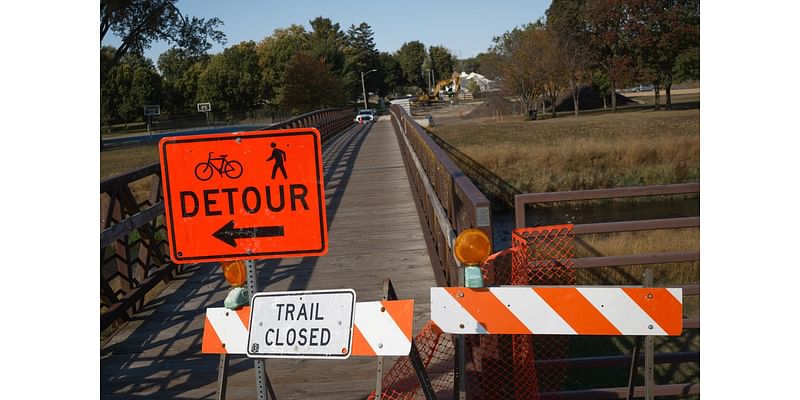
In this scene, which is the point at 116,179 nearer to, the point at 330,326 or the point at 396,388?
the point at 396,388

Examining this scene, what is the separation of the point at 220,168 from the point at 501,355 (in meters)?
2.34

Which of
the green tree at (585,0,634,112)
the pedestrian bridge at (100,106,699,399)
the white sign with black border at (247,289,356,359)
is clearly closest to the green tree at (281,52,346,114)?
the green tree at (585,0,634,112)

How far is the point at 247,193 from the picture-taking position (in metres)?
3.45

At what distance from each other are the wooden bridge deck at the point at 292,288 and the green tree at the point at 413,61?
13343cm

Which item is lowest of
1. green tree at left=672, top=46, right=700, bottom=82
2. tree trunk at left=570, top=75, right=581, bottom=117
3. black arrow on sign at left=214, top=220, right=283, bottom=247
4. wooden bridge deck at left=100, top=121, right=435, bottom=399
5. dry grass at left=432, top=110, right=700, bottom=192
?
dry grass at left=432, top=110, right=700, bottom=192

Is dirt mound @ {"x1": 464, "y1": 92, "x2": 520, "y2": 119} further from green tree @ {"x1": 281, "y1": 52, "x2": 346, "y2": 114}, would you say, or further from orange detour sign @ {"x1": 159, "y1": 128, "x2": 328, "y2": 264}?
orange detour sign @ {"x1": 159, "y1": 128, "x2": 328, "y2": 264}

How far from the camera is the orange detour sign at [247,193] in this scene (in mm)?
3438

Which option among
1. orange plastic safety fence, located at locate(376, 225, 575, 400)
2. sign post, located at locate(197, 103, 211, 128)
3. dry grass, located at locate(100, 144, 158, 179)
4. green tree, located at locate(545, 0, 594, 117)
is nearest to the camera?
orange plastic safety fence, located at locate(376, 225, 575, 400)

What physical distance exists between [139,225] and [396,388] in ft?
11.3

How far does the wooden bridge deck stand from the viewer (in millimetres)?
4898

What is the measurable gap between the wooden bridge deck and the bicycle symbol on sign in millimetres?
1870

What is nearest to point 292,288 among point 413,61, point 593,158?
point 593,158

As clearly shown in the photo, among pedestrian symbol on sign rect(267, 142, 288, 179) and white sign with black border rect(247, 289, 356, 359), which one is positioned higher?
pedestrian symbol on sign rect(267, 142, 288, 179)

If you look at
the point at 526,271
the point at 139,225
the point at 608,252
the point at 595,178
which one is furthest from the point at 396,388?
the point at 595,178
